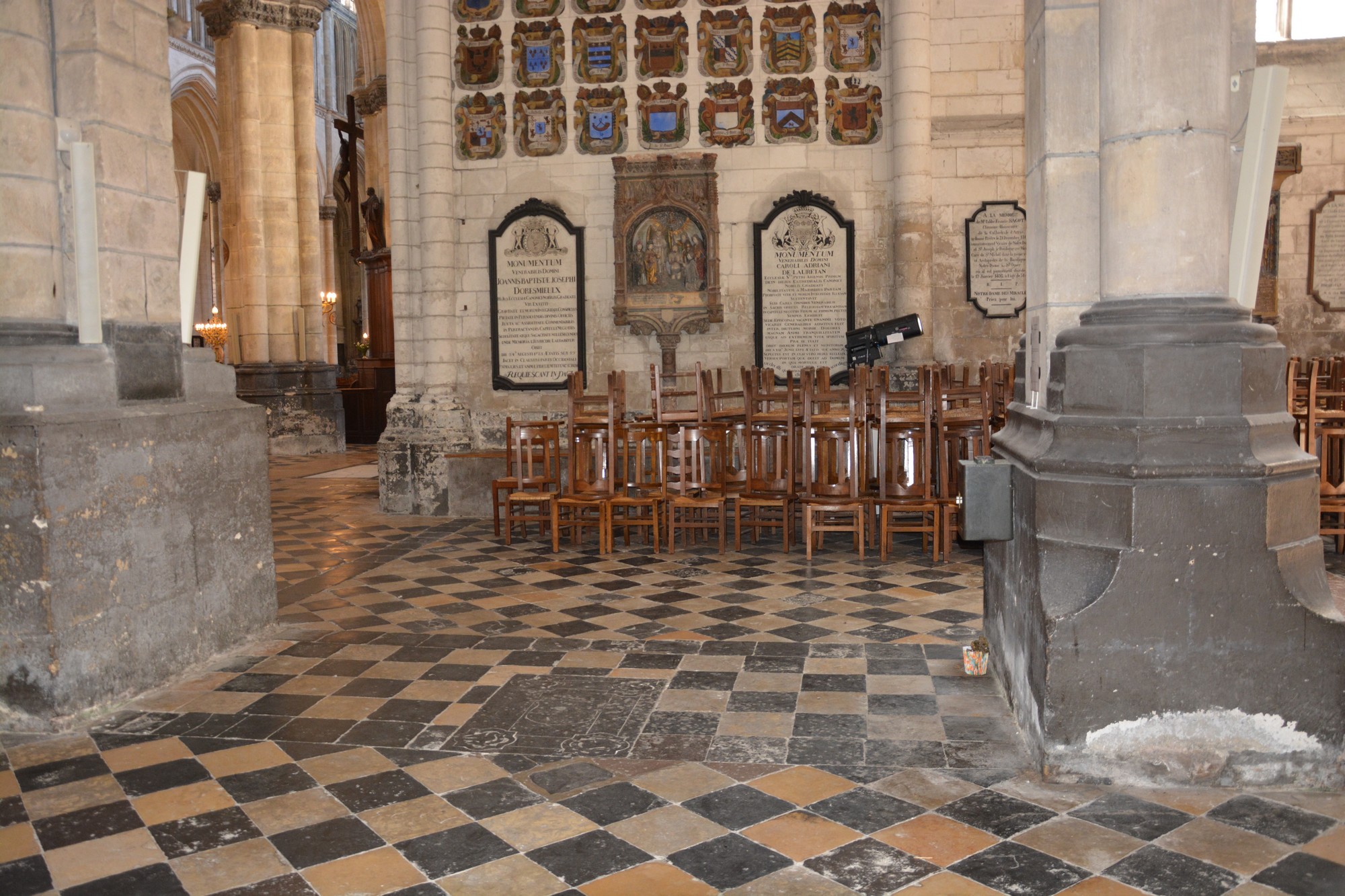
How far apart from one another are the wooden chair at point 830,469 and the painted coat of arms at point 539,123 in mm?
3762

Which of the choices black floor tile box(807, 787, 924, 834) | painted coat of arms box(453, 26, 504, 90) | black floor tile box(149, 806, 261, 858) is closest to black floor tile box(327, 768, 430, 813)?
black floor tile box(149, 806, 261, 858)

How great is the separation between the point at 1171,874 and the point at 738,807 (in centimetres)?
103

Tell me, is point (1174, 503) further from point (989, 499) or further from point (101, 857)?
point (101, 857)

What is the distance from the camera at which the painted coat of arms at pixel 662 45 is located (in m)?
8.74

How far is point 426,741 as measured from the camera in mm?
3254

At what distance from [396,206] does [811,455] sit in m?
4.63

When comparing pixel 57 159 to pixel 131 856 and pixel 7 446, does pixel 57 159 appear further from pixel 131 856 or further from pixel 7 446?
pixel 131 856

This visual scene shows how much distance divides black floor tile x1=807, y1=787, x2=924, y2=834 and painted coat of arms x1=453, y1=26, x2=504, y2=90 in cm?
759

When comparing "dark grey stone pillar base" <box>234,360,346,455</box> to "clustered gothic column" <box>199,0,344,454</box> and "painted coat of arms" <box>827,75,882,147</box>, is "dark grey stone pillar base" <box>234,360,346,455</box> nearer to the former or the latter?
"clustered gothic column" <box>199,0,344,454</box>

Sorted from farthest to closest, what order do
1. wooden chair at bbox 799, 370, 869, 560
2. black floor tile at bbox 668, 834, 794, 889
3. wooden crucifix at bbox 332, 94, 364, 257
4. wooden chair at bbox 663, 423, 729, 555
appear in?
wooden crucifix at bbox 332, 94, 364, 257
wooden chair at bbox 663, 423, 729, 555
wooden chair at bbox 799, 370, 869, 560
black floor tile at bbox 668, 834, 794, 889

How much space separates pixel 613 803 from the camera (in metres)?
2.77

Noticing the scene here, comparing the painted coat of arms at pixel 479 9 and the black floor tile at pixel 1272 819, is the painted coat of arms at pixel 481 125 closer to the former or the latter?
the painted coat of arms at pixel 479 9

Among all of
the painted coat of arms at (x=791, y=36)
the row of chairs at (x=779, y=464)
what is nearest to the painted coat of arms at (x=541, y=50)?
the painted coat of arms at (x=791, y=36)

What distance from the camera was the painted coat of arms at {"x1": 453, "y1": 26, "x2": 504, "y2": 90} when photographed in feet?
29.0
